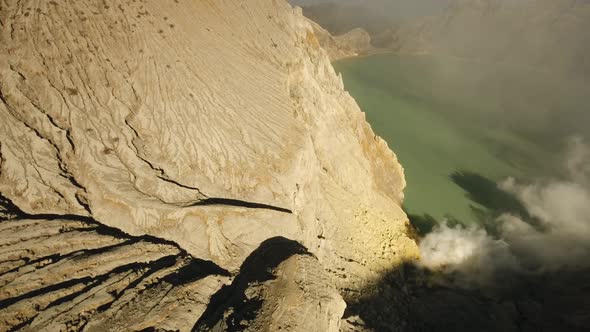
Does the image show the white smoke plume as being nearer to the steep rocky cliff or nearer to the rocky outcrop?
the steep rocky cliff

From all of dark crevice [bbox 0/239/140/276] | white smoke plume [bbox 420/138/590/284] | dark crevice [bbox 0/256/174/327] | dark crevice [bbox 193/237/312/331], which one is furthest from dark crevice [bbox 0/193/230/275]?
white smoke plume [bbox 420/138/590/284]

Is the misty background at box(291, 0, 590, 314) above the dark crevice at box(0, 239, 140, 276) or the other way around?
above

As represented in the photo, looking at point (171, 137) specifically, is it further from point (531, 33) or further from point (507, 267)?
point (531, 33)

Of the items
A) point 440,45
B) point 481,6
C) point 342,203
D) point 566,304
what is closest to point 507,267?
point 566,304

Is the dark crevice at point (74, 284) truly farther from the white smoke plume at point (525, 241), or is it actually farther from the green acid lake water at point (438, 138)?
the green acid lake water at point (438, 138)

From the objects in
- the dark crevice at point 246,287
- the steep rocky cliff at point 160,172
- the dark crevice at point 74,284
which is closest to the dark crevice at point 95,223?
the steep rocky cliff at point 160,172

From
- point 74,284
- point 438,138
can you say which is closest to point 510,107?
point 438,138

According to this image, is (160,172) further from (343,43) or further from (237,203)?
(343,43)
